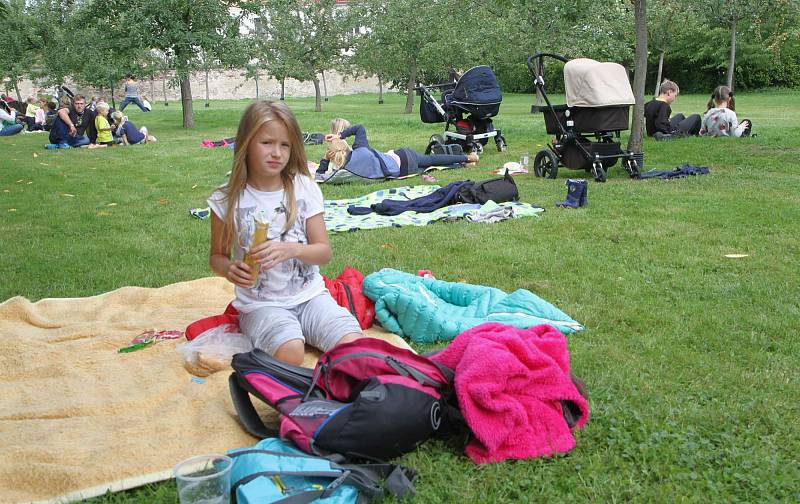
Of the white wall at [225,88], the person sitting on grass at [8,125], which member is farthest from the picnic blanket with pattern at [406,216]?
the white wall at [225,88]

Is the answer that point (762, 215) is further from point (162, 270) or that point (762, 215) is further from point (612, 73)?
point (162, 270)

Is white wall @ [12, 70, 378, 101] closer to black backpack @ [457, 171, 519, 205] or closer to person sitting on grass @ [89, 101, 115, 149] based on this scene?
person sitting on grass @ [89, 101, 115, 149]

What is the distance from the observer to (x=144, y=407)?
3.31m

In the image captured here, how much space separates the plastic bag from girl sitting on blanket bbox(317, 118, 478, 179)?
642cm

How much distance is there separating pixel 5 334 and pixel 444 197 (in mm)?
4857

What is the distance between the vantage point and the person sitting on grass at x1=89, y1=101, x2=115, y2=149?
661 inches

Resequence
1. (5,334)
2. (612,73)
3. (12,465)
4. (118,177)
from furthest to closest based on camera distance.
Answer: (118,177) < (612,73) < (5,334) < (12,465)

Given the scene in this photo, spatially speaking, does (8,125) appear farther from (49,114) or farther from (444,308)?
(444,308)

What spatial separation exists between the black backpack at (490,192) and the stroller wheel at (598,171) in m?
1.68

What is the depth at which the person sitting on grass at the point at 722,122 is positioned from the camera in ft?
43.8

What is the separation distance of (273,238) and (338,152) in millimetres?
6664

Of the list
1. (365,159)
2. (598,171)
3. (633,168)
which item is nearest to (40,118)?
(365,159)

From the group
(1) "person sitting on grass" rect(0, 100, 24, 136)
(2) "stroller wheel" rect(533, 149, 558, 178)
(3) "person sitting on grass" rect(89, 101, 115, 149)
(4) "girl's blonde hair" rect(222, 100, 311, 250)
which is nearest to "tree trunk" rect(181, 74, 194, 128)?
(3) "person sitting on grass" rect(89, 101, 115, 149)

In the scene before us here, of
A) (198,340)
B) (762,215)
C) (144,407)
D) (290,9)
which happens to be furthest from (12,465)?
(290,9)
